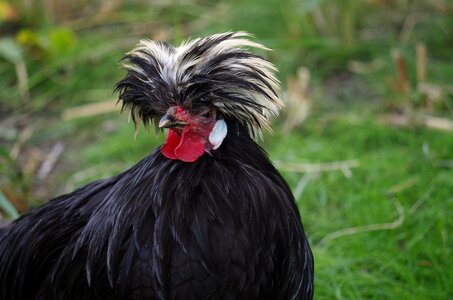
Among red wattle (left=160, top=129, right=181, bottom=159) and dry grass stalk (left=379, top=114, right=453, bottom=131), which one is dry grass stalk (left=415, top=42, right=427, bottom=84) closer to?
dry grass stalk (left=379, top=114, right=453, bottom=131)

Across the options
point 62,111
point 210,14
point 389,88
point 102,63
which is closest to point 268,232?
point 389,88

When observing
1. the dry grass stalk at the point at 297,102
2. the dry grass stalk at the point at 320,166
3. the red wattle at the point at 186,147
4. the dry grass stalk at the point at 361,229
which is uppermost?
the red wattle at the point at 186,147

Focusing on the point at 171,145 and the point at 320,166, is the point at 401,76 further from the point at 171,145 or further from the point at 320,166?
the point at 171,145

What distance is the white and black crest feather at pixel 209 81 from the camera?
2.19m

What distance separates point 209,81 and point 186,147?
253mm

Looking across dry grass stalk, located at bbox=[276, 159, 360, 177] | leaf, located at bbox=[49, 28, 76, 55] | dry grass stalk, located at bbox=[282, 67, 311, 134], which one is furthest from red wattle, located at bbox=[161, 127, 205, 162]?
leaf, located at bbox=[49, 28, 76, 55]

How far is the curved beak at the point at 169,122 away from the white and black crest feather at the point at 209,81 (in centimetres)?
6

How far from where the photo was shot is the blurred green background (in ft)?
11.4

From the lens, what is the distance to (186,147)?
225cm

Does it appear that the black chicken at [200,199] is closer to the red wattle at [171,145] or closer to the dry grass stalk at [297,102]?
the red wattle at [171,145]

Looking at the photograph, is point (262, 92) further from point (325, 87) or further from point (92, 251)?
point (325, 87)

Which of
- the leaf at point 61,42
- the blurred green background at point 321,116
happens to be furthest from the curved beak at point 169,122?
the leaf at point 61,42

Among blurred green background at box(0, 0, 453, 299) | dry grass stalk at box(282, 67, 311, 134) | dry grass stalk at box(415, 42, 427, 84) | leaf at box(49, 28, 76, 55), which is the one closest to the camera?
blurred green background at box(0, 0, 453, 299)

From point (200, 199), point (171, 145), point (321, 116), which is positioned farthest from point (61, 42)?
point (200, 199)
